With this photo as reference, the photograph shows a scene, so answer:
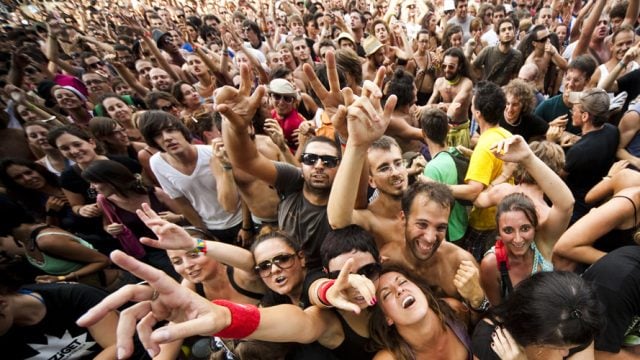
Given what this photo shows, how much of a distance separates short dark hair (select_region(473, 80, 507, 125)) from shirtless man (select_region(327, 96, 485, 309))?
1.11m

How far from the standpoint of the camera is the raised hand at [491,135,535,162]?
1931 mm

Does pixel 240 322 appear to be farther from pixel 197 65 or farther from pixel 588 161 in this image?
pixel 197 65

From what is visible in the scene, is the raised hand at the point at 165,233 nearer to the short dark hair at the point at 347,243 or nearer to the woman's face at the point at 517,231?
the short dark hair at the point at 347,243

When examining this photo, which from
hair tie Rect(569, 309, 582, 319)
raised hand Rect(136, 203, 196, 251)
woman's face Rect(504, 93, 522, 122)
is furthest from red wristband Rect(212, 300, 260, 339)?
woman's face Rect(504, 93, 522, 122)

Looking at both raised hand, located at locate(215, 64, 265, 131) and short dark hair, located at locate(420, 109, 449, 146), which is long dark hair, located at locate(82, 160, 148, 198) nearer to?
raised hand, located at locate(215, 64, 265, 131)

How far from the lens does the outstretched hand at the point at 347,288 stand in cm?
149

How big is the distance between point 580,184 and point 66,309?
4292 millimetres

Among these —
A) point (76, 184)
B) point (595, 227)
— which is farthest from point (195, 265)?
point (595, 227)

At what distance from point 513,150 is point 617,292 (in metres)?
0.88

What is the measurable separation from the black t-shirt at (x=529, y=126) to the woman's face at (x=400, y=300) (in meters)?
2.57

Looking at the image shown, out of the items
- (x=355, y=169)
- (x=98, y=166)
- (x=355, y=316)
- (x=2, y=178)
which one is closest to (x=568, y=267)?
(x=355, y=316)

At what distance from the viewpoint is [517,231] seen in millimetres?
2002

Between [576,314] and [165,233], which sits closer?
[576,314]

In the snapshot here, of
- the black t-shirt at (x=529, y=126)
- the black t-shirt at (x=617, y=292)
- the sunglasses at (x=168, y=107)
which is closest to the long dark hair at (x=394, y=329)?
the black t-shirt at (x=617, y=292)
